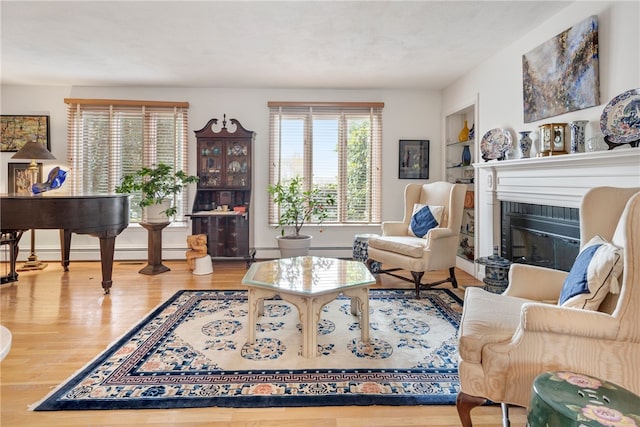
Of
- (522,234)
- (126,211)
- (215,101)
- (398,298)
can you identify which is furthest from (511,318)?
(215,101)

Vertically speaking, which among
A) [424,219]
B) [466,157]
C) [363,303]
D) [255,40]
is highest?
[255,40]

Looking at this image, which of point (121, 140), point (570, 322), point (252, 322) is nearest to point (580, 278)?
point (570, 322)

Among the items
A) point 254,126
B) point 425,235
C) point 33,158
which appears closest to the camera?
point 425,235

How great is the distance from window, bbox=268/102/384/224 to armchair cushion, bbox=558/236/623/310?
3.68 metres

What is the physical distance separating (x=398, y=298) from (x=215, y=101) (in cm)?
375

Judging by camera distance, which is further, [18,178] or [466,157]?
[18,178]

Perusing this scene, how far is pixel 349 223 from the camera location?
5176 millimetres

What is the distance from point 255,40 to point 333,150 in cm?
209

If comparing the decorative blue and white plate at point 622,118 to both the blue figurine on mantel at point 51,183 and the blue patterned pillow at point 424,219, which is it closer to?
the blue patterned pillow at point 424,219

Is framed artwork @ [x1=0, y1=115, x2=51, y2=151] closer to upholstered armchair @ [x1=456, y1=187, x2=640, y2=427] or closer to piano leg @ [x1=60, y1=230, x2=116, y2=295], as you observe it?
piano leg @ [x1=60, y1=230, x2=116, y2=295]

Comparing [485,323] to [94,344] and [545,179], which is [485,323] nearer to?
[545,179]

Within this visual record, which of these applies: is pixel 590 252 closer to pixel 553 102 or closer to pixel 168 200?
pixel 553 102

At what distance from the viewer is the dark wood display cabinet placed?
4.62 m

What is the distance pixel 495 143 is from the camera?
3.55 m
